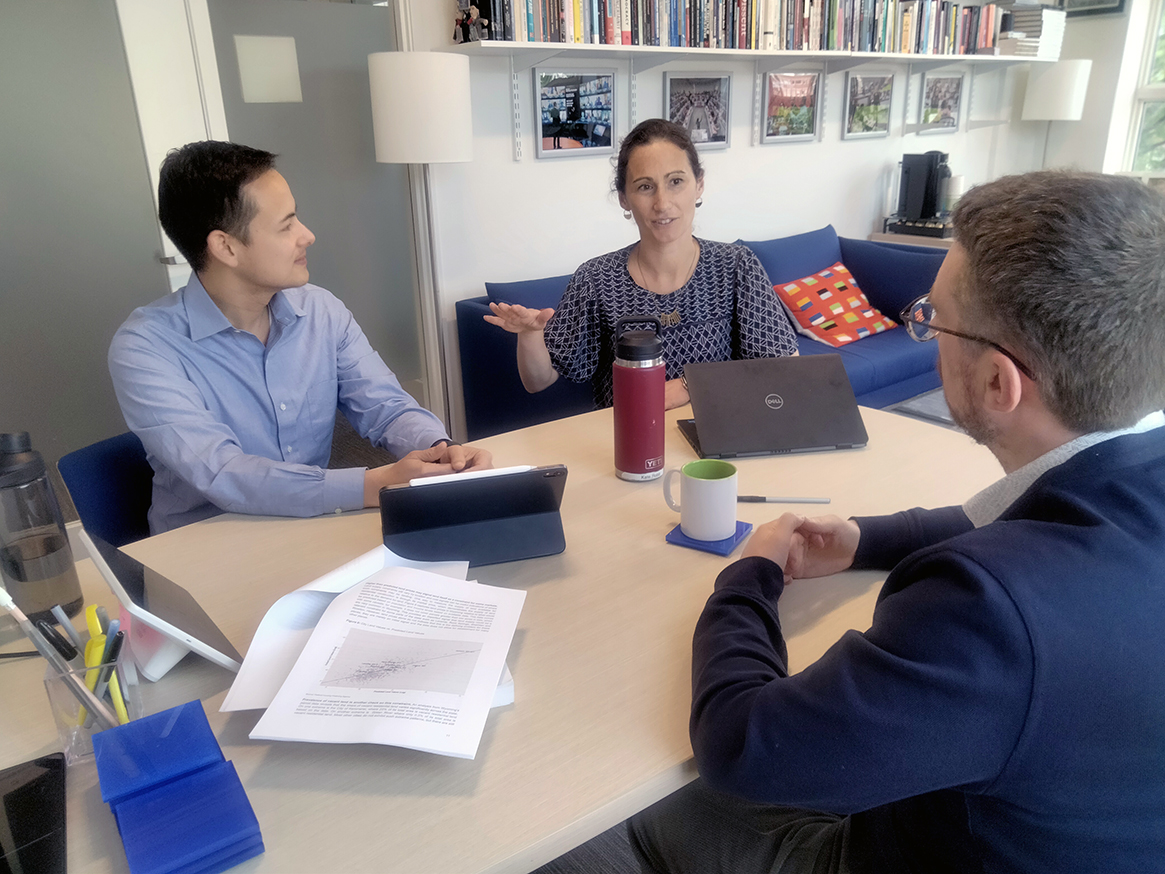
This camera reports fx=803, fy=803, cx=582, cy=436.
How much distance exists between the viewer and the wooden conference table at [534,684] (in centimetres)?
70

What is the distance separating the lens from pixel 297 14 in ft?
9.98

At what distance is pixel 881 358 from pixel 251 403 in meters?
2.66

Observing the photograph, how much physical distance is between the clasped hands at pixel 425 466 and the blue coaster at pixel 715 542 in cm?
35

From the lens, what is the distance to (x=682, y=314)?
2.14 m

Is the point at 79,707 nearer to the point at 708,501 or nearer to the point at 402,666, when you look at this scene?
the point at 402,666

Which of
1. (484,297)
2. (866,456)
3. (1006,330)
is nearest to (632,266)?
(866,456)

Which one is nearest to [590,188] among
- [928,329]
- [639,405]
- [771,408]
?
[771,408]

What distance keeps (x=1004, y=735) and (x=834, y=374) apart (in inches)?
39.8

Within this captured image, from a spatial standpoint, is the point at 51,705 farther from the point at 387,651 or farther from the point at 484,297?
the point at 484,297

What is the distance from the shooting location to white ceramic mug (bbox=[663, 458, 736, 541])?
1130 mm

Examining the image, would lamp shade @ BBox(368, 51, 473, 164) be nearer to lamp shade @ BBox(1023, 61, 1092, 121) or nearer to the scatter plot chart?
the scatter plot chart

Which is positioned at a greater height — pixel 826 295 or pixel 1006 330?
pixel 1006 330

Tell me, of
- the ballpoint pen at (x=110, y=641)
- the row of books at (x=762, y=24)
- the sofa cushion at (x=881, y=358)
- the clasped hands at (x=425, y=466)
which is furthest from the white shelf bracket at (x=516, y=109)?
the ballpoint pen at (x=110, y=641)

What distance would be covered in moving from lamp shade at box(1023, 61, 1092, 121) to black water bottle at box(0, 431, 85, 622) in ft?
18.1
